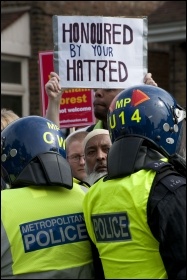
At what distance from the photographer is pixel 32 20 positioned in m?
15.4

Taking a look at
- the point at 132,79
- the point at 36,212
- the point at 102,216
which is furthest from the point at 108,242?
the point at 132,79

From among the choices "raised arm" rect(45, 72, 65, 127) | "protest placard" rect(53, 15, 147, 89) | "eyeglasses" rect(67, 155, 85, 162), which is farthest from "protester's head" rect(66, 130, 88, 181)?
"raised arm" rect(45, 72, 65, 127)

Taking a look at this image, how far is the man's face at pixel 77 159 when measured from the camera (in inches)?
233

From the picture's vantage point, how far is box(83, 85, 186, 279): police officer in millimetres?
3359

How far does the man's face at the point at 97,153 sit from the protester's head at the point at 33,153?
1.47 metres

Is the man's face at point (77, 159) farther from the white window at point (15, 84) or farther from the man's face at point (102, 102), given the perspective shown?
the white window at point (15, 84)

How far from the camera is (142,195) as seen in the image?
136 inches

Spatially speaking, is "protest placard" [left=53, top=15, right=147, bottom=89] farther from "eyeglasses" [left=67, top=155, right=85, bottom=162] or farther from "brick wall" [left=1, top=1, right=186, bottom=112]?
"brick wall" [left=1, top=1, right=186, bottom=112]

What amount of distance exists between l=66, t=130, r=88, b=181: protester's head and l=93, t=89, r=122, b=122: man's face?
273 mm

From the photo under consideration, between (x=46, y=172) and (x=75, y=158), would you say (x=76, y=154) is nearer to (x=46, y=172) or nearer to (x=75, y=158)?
(x=75, y=158)

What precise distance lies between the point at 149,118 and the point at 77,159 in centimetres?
230

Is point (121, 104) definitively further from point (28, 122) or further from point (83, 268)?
point (83, 268)

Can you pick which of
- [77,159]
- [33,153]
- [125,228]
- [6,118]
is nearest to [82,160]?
[77,159]

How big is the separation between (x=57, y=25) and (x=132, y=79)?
0.68m
